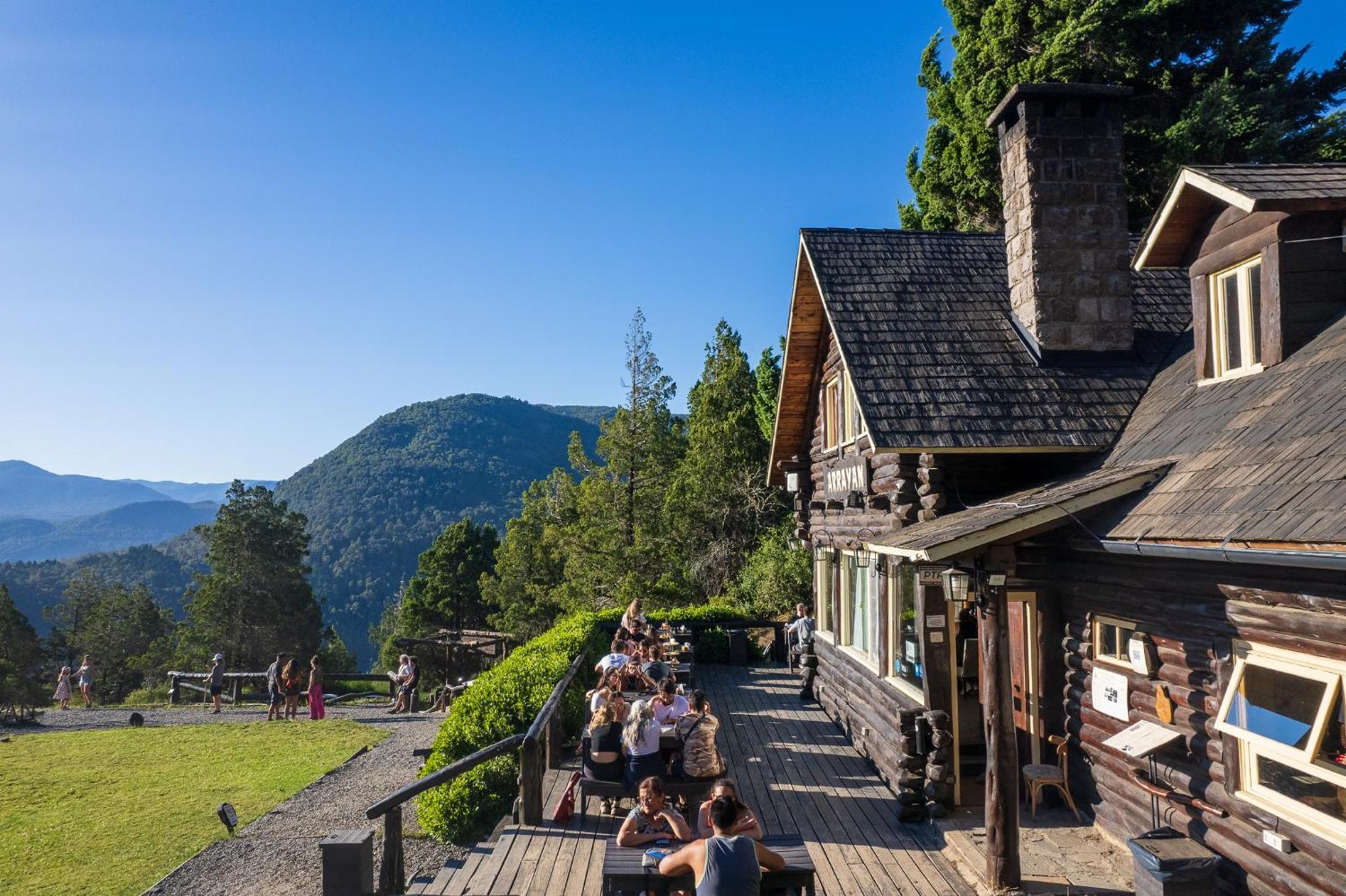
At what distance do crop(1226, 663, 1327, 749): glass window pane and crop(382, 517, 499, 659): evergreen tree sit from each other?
58004mm

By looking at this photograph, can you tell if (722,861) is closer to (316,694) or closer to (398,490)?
(316,694)

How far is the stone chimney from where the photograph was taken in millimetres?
10297

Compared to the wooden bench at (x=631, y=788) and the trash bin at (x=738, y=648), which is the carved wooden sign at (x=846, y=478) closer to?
the wooden bench at (x=631, y=788)

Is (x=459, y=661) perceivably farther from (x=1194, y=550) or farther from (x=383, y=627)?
(x=383, y=627)

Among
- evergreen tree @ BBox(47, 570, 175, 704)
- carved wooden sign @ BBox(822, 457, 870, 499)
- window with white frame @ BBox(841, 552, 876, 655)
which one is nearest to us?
carved wooden sign @ BBox(822, 457, 870, 499)

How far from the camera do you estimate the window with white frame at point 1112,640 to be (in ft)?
24.4

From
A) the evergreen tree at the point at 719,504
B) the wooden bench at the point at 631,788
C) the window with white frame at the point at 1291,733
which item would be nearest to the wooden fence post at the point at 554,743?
the wooden bench at the point at 631,788

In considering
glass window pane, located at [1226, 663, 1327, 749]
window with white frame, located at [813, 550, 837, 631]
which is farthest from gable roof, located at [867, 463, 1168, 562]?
window with white frame, located at [813, 550, 837, 631]

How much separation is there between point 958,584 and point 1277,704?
8.42 feet

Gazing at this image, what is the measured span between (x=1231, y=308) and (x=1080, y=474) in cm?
201

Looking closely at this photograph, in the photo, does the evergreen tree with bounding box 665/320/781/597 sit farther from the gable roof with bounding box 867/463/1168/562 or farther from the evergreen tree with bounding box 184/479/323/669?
the evergreen tree with bounding box 184/479/323/669

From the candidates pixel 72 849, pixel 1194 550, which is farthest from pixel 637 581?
pixel 1194 550

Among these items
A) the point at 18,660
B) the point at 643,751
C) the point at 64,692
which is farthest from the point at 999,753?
the point at 18,660

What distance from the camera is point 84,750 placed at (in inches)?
819
